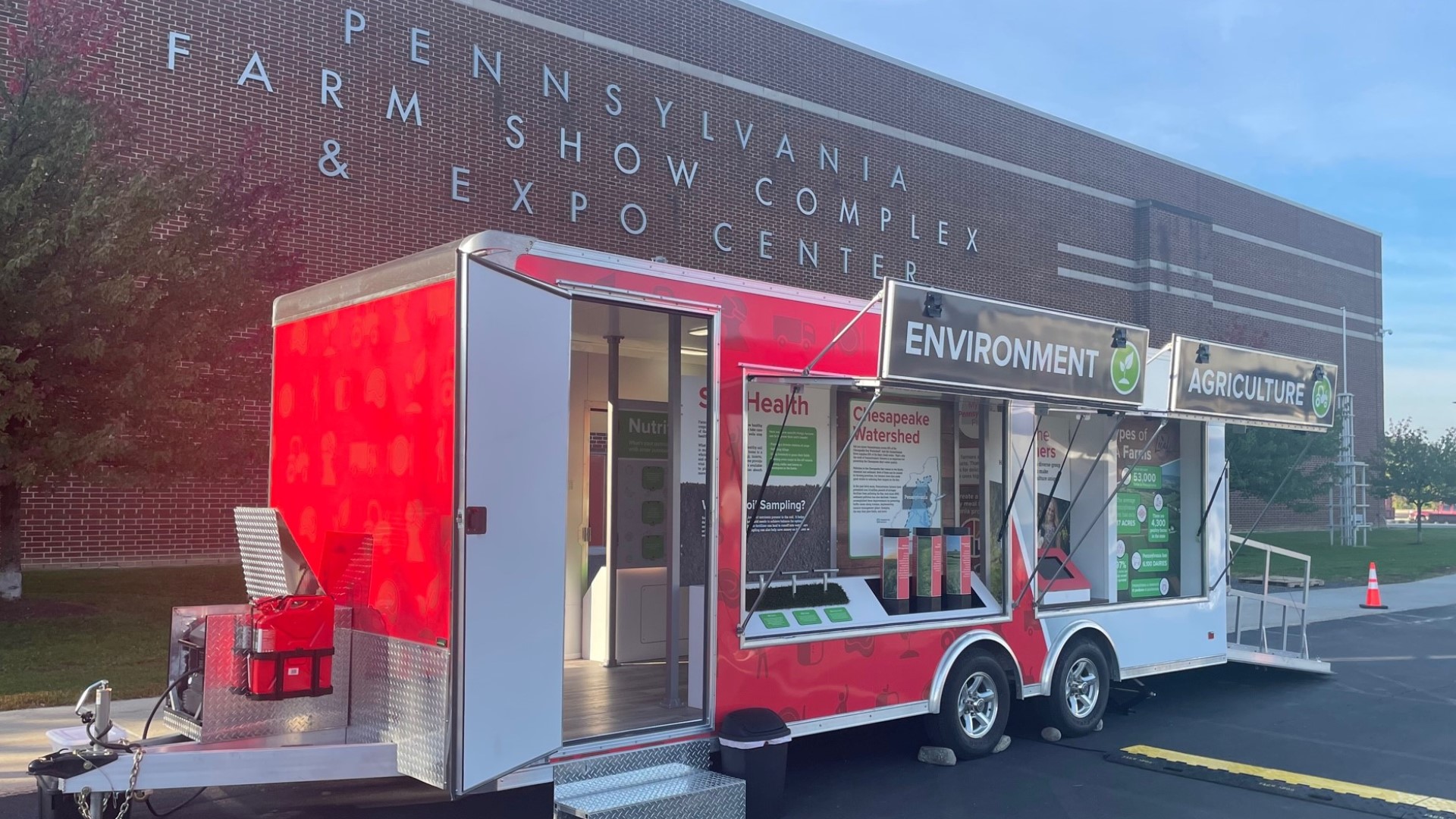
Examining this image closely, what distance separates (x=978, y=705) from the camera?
7.54 m

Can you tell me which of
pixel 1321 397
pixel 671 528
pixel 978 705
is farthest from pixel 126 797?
pixel 1321 397

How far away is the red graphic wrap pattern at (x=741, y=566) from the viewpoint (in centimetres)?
609

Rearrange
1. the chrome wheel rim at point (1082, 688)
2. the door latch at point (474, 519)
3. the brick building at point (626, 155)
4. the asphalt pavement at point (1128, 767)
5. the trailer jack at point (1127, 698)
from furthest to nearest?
the brick building at point (626, 155)
the trailer jack at point (1127, 698)
the chrome wheel rim at point (1082, 688)
the asphalt pavement at point (1128, 767)
the door latch at point (474, 519)

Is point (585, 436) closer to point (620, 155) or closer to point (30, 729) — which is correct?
point (30, 729)

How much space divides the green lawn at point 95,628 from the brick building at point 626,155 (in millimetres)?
1007

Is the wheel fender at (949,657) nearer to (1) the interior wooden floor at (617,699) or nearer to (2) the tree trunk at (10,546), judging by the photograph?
(1) the interior wooden floor at (617,699)

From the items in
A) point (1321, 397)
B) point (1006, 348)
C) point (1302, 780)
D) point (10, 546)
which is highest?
point (1006, 348)

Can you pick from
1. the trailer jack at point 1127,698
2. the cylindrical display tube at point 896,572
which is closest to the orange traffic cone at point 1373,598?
the trailer jack at point 1127,698

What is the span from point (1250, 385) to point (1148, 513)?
1.34 meters

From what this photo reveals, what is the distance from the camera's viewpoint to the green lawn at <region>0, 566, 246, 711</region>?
32.1 ft

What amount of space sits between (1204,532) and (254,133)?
44.5 ft

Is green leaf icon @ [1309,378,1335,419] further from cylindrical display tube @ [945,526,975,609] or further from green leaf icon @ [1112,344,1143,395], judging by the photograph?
cylindrical display tube @ [945,526,975,609]

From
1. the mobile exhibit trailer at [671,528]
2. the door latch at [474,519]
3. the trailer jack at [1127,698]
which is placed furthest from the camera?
the trailer jack at [1127,698]

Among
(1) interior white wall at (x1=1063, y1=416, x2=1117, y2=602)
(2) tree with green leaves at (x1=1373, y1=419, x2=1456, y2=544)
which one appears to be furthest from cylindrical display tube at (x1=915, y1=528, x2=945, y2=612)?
(2) tree with green leaves at (x1=1373, y1=419, x2=1456, y2=544)
